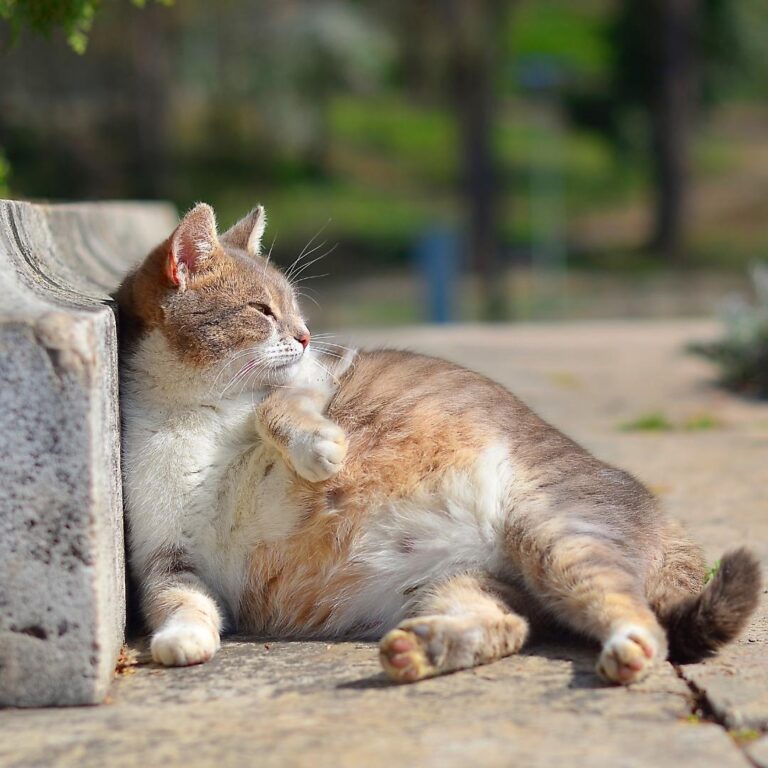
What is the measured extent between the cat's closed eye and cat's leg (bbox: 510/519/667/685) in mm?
957

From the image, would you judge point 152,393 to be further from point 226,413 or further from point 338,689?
point 338,689

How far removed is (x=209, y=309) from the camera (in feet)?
10.2

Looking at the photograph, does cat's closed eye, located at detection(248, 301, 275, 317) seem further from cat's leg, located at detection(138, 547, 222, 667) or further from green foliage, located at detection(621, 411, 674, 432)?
Result: green foliage, located at detection(621, 411, 674, 432)

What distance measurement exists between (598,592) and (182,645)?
952mm

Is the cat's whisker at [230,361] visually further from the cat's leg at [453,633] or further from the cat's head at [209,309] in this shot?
the cat's leg at [453,633]

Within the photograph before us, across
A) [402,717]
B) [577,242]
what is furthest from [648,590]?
[577,242]

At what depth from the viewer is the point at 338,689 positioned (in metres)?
2.45

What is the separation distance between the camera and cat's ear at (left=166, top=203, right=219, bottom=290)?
3062mm

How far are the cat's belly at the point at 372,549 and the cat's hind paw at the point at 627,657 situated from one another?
46 centimetres

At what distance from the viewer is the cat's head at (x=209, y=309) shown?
121 inches

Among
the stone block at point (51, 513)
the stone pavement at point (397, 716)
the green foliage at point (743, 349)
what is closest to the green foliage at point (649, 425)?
the green foliage at point (743, 349)

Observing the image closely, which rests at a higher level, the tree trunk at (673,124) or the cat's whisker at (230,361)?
the tree trunk at (673,124)

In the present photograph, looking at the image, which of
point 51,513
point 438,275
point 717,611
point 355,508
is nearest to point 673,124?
point 438,275

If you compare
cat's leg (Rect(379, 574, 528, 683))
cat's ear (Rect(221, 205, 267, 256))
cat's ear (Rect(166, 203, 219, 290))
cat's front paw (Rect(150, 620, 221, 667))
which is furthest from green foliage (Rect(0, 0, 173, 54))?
cat's leg (Rect(379, 574, 528, 683))
